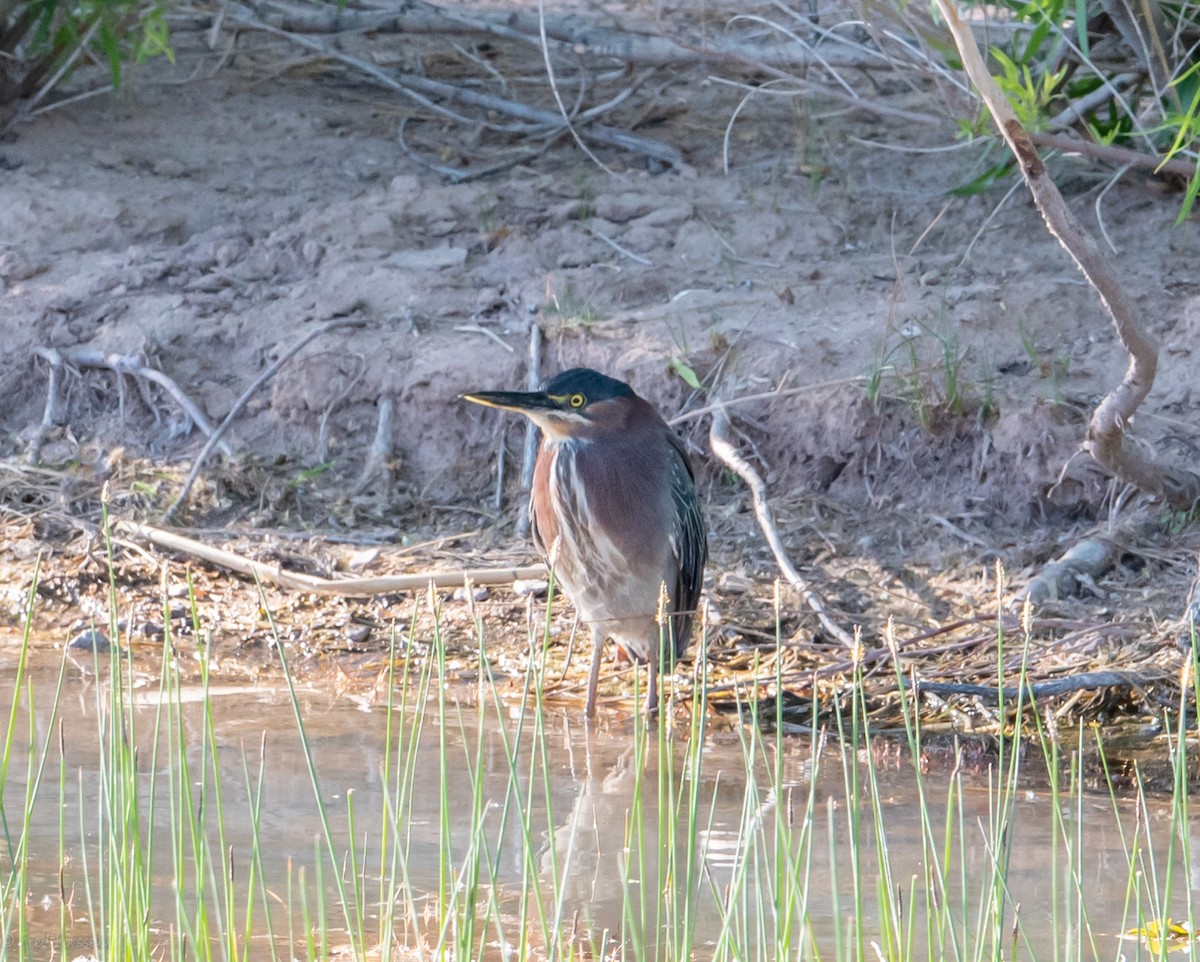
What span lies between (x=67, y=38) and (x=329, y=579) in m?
3.13

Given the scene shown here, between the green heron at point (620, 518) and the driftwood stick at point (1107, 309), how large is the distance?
135 cm

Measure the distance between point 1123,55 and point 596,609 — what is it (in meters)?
3.26

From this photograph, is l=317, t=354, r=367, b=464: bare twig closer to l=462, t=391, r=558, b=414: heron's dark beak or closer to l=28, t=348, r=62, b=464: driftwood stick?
l=28, t=348, r=62, b=464: driftwood stick

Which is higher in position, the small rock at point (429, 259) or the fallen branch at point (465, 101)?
the fallen branch at point (465, 101)

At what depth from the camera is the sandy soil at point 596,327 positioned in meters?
5.87

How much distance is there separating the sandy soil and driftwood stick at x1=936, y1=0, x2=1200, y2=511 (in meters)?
0.37

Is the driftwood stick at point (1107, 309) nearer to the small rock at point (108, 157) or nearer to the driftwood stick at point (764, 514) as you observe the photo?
the driftwood stick at point (764, 514)

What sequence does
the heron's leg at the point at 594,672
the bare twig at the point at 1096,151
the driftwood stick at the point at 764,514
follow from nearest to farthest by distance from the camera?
the bare twig at the point at 1096,151 → the heron's leg at the point at 594,672 → the driftwood stick at the point at 764,514

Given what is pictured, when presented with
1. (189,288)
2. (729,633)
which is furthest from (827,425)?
(189,288)

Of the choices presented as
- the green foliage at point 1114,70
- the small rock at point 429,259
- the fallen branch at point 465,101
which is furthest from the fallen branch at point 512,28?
the green foliage at point 1114,70

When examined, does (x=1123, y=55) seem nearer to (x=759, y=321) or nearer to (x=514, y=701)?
(x=759, y=321)

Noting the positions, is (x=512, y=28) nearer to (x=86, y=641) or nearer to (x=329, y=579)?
(x=329, y=579)

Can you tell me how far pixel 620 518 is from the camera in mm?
5348

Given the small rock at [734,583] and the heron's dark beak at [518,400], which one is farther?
the small rock at [734,583]
